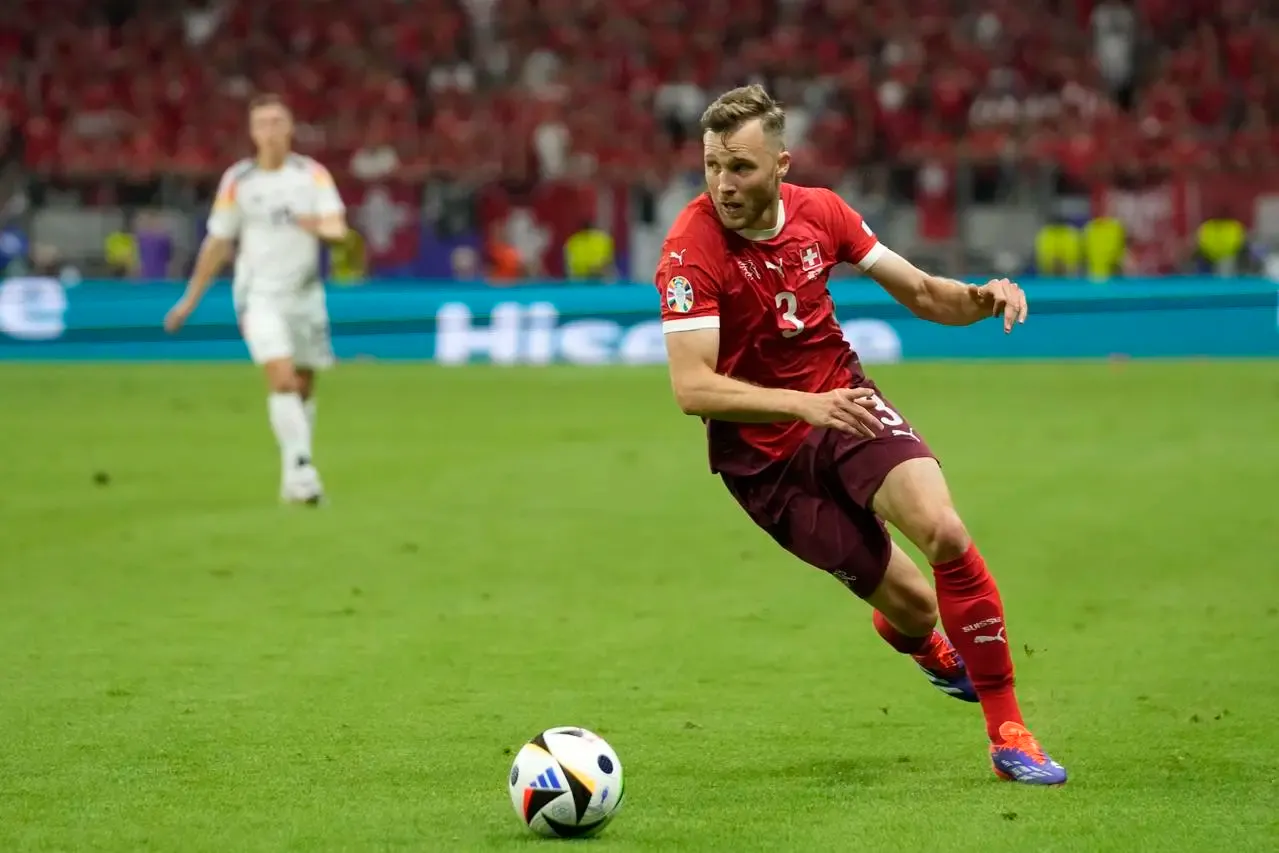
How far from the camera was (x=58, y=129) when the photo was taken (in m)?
31.5

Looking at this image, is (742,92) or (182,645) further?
(182,645)

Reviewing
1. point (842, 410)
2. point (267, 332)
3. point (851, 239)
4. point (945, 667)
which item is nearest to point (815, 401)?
point (842, 410)

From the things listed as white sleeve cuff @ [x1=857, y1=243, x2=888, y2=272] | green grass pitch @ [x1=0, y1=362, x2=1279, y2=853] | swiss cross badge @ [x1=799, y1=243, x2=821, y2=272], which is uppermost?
swiss cross badge @ [x1=799, y1=243, x2=821, y2=272]

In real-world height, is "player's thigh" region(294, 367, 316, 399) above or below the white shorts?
below

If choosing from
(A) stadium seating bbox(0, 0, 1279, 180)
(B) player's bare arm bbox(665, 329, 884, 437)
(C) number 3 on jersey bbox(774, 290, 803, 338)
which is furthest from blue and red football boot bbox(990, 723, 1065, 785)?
(A) stadium seating bbox(0, 0, 1279, 180)

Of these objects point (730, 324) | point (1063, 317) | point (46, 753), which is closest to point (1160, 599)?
point (730, 324)

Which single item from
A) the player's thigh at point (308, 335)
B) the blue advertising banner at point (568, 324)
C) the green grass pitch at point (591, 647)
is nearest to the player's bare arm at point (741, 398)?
the green grass pitch at point (591, 647)

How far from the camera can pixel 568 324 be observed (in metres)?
22.6

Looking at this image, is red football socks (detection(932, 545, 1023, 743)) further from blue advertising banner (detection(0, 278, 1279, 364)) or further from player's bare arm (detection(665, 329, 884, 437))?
blue advertising banner (detection(0, 278, 1279, 364))

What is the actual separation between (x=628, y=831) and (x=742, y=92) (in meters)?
2.25

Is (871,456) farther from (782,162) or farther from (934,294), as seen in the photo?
(782,162)

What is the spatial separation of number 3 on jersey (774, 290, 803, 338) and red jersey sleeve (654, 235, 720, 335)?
27cm

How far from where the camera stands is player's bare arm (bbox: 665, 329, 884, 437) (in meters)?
5.48

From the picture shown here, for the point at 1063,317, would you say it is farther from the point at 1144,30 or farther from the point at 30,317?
the point at 30,317
